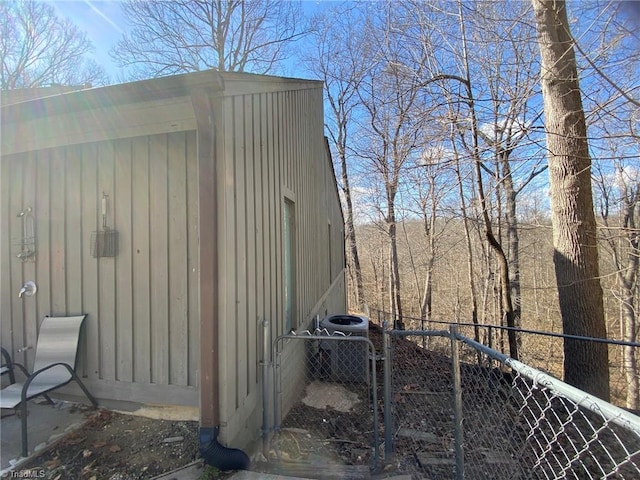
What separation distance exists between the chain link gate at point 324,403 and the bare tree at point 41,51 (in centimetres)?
1069

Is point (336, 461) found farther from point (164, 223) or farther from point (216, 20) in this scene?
point (216, 20)

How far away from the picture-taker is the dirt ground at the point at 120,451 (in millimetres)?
2135

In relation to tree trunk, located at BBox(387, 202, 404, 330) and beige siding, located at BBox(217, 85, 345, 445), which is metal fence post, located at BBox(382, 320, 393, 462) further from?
tree trunk, located at BBox(387, 202, 404, 330)

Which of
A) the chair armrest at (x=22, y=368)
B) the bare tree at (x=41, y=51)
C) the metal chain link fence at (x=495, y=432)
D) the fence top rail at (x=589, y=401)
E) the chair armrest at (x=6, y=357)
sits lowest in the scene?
the metal chain link fence at (x=495, y=432)

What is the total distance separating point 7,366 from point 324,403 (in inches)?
130

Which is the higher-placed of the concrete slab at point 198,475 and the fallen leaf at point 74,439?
the fallen leaf at point 74,439

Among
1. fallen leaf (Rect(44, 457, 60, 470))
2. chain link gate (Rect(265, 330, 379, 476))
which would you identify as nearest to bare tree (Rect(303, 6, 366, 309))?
chain link gate (Rect(265, 330, 379, 476))

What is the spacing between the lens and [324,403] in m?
4.18

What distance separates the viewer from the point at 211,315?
7.51 feet

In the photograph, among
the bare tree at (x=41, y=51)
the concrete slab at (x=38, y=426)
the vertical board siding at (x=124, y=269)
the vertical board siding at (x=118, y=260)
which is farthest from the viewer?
the bare tree at (x=41, y=51)

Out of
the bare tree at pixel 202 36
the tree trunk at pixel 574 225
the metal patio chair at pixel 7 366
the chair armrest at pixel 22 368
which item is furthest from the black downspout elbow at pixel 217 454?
the bare tree at pixel 202 36

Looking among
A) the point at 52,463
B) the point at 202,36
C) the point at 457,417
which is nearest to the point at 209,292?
the point at 52,463

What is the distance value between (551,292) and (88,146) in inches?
700

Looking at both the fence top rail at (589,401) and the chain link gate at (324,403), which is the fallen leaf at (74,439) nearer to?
the chain link gate at (324,403)
